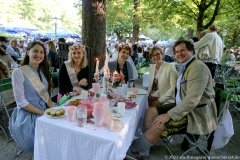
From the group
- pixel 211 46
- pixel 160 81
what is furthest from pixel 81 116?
pixel 211 46

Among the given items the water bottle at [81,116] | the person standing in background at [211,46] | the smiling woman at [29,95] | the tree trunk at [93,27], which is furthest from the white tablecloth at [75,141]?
the person standing in background at [211,46]

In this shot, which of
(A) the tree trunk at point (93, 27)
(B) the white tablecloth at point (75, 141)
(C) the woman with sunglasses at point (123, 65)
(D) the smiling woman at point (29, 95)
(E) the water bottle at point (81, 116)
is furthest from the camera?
(A) the tree trunk at point (93, 27)

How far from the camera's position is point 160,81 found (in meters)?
3.95

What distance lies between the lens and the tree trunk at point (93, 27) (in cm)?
490

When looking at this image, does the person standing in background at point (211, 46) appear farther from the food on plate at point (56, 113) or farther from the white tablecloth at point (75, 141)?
the food on plate at point (56, 113)

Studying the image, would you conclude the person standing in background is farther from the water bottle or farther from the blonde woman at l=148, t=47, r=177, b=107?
the water bottle

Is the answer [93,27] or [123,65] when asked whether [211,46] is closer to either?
[123,65]

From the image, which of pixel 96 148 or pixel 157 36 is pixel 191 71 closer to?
pixel 96 148

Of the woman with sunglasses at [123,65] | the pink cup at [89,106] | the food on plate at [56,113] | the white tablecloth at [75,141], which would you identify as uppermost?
the woman with sunglasses at [123,65]

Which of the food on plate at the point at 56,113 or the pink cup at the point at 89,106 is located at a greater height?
the pink cup at the point at 89,106

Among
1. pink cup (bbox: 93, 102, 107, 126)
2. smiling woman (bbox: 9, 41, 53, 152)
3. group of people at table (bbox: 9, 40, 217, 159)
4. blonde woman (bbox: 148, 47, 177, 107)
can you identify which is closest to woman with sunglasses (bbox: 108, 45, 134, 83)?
blonde woman (bbox: 148, 47, 177, 107)

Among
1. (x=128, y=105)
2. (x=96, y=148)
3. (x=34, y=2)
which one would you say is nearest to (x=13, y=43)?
(x=128, y=105)

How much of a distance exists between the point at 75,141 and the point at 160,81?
2.18 m

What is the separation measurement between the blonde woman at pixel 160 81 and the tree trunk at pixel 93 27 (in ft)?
4.39
